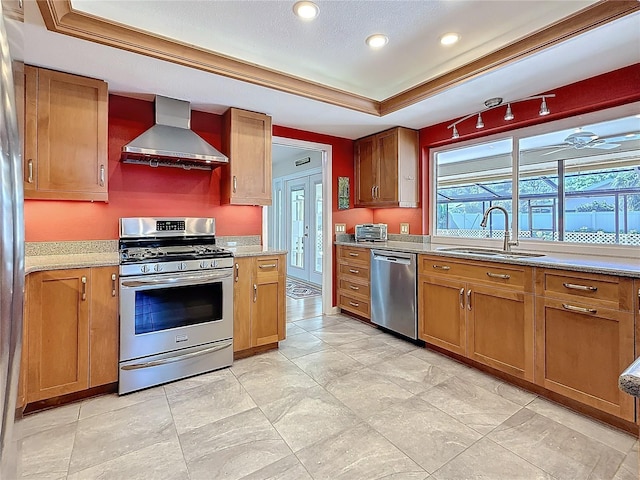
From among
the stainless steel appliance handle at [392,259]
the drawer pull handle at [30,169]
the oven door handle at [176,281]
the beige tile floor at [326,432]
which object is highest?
the drawer pull handle at [30,169]

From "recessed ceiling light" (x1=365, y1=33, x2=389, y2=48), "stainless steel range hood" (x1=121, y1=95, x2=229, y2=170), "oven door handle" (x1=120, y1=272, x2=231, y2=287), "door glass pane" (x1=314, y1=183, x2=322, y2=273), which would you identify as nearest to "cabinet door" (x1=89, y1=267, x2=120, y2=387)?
"oven door handle" (x1=120, y1=272, x2=231, y2=287)

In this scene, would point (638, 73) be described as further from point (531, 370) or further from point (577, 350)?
point (531, 370)

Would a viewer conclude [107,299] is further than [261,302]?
No

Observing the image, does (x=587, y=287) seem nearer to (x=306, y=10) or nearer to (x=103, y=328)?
(x=306, y=10)

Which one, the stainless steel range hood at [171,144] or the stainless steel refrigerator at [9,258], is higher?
the stainless steel range hood at [171,144]

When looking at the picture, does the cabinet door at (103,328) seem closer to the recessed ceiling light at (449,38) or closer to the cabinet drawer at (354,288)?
the cabinet drawer at (354,288)

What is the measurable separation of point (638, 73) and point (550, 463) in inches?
101

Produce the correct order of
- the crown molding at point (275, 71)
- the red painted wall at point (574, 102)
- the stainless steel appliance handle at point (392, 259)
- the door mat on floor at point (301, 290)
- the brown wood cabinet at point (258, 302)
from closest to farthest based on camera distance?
the crown molding at point (275, 71), the red painted wall at point (574, 102), the brown wood cabinet at point (258, 302), the stainless steel appliance handle at point (392, 259), the door mat on floor at point (301, 290)

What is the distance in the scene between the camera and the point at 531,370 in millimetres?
2246

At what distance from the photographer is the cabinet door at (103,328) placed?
2205mm

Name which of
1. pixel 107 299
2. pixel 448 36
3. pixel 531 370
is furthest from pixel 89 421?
pixel 448 36

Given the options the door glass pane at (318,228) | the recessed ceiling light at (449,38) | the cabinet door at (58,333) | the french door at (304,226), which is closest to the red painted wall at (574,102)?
the recessed ceiling light at (449,38)

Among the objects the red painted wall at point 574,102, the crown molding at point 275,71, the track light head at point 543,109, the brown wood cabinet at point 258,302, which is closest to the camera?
the crown molding at point 275,71

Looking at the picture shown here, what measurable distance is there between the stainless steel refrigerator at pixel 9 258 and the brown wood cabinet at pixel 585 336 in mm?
2553
